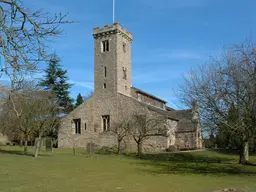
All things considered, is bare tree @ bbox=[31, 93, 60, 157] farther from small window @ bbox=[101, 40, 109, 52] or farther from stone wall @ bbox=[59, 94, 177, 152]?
small window @ bbox=[101, 40, 109, 52]

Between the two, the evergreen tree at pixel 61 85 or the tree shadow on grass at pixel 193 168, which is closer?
the tree shadow on grass at pixel 193 168

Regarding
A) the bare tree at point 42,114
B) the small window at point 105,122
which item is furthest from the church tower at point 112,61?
the bare tree at point 42,114

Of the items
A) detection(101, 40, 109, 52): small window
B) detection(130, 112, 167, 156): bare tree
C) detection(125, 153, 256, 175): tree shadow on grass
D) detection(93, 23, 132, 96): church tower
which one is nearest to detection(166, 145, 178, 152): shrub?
detection(130, 112, 167, 156): bare tree

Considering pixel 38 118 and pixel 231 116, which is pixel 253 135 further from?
pixel 38 118

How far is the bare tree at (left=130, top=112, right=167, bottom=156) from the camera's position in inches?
1351

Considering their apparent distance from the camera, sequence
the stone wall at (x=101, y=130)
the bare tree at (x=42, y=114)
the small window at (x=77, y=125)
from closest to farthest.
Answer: the bare tree at (x=42, y=114), the stone wall at (x=101, y=130), the small window at (x=77, y=125)

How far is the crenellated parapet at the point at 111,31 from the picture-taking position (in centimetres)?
4463

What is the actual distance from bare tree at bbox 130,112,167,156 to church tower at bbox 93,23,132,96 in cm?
697

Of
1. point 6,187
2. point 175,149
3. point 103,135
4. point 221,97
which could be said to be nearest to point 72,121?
point 103,135

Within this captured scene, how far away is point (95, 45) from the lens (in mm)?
46312

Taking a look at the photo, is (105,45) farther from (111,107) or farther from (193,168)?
(193,168)

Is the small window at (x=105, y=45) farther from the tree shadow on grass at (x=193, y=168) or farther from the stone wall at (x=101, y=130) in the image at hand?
the tree shadow on grass at (x=193, y=168)

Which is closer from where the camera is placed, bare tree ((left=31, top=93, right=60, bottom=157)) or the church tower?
bare tree ((left=31, top=93, right=60, bottom=157))

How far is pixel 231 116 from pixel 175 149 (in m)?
18.7
